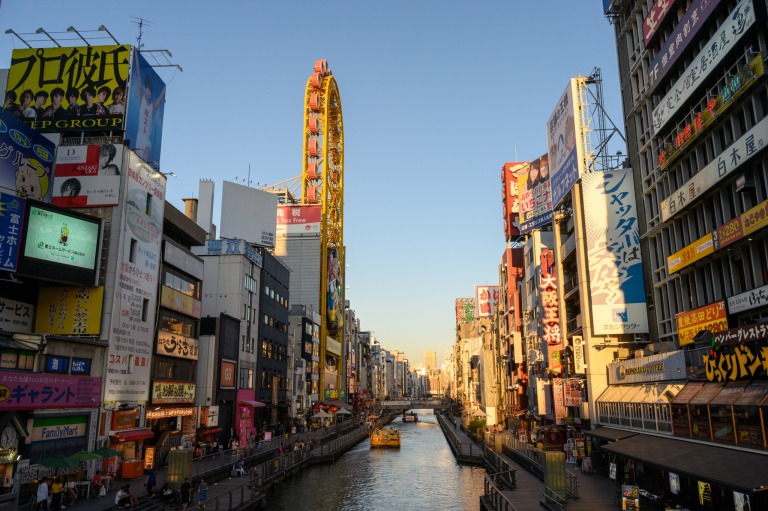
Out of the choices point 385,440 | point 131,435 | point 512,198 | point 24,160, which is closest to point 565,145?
point 512,198

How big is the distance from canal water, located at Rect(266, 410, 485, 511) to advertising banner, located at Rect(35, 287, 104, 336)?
16844 mm

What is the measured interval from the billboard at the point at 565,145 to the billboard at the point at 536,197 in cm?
950

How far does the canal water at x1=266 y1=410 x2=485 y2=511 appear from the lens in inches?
1569

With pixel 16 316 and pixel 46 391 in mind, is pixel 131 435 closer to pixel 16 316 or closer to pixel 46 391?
pixel 46 391

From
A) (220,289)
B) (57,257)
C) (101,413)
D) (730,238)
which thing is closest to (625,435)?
(730,238)

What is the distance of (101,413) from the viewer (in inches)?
1451

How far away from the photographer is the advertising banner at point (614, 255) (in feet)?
143

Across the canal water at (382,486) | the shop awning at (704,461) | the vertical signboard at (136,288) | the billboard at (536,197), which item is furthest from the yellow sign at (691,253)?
the vertical signboard at (136,288)

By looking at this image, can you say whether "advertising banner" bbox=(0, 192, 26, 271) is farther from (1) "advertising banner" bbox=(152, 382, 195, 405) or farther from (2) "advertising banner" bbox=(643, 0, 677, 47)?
(2) "advertising banner" bbox=(643, 0, 677, 47)

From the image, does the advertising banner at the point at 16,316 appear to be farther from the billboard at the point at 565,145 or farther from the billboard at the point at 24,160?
the billboard at the point at 565,145

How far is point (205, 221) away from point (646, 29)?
56.2 m

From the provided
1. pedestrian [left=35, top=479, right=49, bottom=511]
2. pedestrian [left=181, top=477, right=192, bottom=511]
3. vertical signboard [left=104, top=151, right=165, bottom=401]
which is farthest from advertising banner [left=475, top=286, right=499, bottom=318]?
pedestrian [left=35, top=479, right=49, bottom=511]

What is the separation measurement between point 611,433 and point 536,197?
38095 mm

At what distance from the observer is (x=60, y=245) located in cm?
3597
